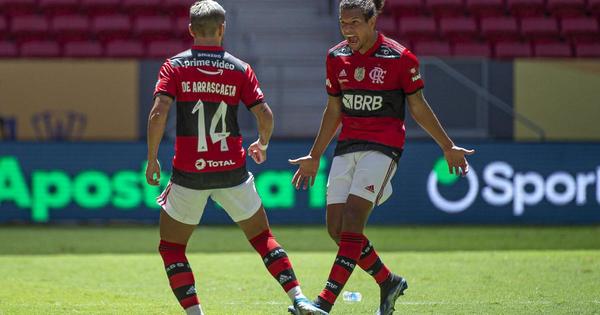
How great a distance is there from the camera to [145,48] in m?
17.0

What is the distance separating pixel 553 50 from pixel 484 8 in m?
1.27

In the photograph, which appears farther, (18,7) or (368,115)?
(18,7)

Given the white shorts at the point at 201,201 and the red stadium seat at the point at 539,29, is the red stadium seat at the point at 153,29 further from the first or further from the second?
the white shorts at the point at 201,201

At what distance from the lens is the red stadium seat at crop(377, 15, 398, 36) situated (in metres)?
16.9

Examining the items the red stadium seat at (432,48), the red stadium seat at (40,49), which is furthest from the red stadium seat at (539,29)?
the red stadium seat at (40,49)

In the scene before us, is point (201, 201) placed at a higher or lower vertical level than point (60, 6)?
higher

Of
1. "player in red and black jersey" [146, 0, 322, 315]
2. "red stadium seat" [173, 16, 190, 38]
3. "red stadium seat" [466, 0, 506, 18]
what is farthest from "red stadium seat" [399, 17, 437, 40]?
"player in red and black jersey" [146, 0, 322, 315]

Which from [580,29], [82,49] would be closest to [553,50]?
[580,29]

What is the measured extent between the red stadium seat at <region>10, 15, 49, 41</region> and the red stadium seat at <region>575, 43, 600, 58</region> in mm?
8141

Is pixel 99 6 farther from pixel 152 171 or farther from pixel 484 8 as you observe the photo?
pixel 152 171

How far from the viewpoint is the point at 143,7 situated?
685 inches

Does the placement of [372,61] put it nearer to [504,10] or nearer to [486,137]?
[486,137]

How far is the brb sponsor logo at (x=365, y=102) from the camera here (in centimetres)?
700

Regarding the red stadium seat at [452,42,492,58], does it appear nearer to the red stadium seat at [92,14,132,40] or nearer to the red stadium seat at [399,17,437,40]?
the red stadium seat at [399,17,437,40]
